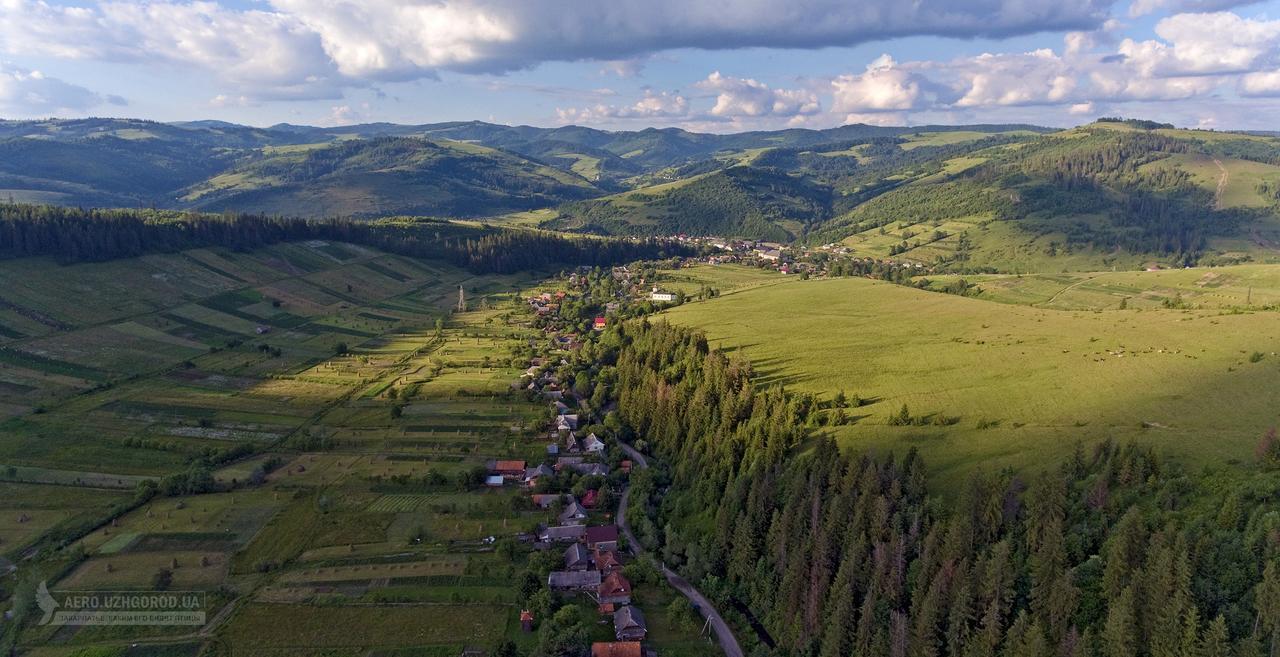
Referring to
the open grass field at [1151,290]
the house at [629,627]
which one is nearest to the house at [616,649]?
the house at [629,627]

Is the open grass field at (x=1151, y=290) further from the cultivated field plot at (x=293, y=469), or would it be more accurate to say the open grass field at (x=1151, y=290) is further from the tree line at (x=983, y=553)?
the cultivated field plot at (x=293, y=469)

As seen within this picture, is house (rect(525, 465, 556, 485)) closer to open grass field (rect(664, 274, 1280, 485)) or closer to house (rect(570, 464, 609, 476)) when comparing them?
house (rect(570, 464, 609, 476))

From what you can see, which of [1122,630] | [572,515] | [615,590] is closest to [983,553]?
[1122,630]

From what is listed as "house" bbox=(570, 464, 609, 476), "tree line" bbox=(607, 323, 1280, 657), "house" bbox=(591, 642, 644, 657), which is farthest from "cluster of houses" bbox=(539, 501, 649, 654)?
"house" bbox=(570, 464, 609, 476)

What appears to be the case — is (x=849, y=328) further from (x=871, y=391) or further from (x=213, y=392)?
(x=213, y=392)

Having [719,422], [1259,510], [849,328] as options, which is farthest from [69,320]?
[1259,510]
